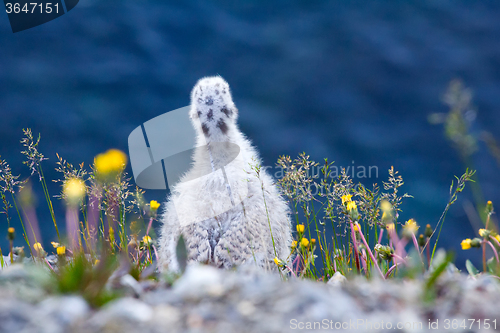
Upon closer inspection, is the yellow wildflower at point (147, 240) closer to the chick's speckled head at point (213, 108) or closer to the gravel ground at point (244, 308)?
the chick's speckled head at point (213, 108)

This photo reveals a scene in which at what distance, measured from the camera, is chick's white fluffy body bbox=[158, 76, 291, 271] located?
3.34m

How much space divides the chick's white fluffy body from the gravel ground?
1739 millimetres

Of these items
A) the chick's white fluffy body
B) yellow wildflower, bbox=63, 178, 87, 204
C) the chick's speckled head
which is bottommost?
the chick's white fluffy body

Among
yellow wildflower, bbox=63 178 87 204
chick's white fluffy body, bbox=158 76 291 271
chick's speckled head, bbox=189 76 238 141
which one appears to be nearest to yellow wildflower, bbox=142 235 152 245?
chick's white fluffy body, bbox=158 76 291 271

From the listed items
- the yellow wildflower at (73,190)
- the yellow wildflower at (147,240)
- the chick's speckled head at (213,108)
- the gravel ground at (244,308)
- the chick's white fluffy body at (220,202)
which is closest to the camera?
the gravel ground at (244,308)

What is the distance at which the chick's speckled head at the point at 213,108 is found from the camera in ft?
12.1

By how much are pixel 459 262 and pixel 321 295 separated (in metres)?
4.94

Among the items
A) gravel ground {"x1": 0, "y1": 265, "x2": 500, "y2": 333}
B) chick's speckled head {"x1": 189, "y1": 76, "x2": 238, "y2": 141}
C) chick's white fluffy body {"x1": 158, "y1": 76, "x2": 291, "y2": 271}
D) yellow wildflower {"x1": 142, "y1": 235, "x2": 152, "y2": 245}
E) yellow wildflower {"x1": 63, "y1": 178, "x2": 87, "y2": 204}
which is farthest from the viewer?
chick's speckled head {"x1": 189, "y1": 76, "x2": 238, "y2": 141}

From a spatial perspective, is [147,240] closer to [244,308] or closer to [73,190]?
[73,190]

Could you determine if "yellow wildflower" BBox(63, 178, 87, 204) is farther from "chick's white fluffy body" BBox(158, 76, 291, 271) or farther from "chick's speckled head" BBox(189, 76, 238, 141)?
"chick's speckled head" BBox(189, 76, 238, 141)

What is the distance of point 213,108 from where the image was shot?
3.69 m

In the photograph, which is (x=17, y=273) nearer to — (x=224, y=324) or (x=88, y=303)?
(x=88, y=303)

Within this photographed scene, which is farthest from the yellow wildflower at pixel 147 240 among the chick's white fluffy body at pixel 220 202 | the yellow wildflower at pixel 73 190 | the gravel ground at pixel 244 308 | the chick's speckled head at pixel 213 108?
the gravel ground at pixel 244 308

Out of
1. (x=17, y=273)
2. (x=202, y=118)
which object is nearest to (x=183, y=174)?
(x=202, y=118)
